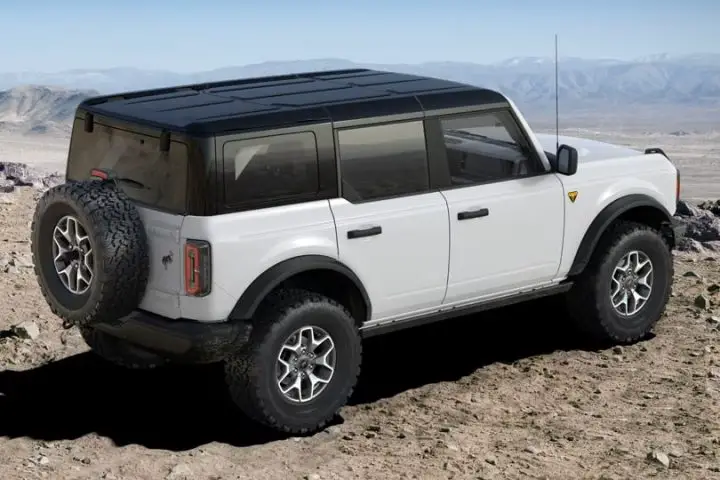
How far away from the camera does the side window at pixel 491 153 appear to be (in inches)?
259

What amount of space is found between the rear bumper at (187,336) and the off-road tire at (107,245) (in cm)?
11

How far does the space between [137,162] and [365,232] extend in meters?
1.24

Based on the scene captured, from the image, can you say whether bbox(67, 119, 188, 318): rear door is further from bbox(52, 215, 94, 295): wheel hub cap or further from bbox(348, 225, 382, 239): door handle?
bbox(348, 225, 382, 239): door handle

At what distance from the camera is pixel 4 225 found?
11.2m

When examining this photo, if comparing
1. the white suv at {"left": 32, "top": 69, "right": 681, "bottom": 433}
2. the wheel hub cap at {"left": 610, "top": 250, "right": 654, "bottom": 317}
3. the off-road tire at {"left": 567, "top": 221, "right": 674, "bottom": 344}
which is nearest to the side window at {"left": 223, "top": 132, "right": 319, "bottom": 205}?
the white suv at {"left": 32, "top": 69, "right": 681, "bottom": 433}

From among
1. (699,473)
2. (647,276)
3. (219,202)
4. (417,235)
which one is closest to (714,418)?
(699,473)

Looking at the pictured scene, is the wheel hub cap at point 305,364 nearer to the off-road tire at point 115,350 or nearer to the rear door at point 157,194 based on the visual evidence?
the rear door at point 157,194

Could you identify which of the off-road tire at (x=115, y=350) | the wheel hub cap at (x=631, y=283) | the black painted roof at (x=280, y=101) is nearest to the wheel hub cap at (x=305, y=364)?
the off-road tire at (x=115, y=350)

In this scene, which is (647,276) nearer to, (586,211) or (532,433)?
(586,211)

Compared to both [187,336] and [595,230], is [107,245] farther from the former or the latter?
[595,230]

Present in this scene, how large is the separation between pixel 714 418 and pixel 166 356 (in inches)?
121

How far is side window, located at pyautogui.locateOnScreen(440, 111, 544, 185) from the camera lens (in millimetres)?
6582

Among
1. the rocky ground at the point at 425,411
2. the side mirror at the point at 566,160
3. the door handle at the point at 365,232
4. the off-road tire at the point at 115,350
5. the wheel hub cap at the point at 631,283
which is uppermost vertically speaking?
the side mirror at the point at 566,160

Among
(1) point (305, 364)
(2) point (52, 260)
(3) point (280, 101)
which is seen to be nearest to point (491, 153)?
(3) point (280, 101)
